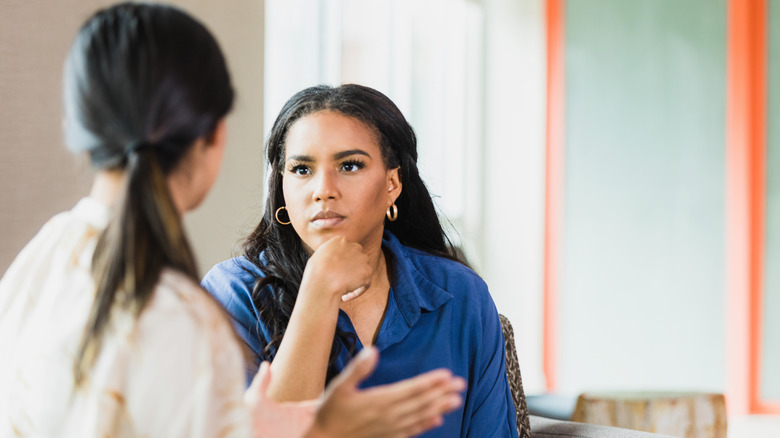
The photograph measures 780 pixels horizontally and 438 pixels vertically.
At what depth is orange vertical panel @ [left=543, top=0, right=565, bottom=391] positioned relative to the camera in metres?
5.33

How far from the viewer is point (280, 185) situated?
1911mm

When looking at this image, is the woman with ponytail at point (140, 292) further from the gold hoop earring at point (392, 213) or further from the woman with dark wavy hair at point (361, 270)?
the gold hoop earring at point (392, 213)

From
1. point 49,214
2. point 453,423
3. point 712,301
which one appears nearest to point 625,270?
point 712,301

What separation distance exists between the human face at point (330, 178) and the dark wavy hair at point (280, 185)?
0.12ft

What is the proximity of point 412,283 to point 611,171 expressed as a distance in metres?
3.62

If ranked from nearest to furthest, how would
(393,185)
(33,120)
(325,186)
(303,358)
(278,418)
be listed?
(278,418) → (303,358) → (325,186) → (33,120) → (393,185)

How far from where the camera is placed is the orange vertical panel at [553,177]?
210 inches

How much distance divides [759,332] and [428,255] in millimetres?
3668

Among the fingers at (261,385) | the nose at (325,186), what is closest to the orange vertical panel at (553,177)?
the nose at (325,186)

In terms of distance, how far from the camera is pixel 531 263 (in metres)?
5.34

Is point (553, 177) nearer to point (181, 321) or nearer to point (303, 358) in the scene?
point (303, 358)

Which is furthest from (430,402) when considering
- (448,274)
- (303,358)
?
(448,274)

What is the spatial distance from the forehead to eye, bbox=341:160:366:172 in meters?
0.03

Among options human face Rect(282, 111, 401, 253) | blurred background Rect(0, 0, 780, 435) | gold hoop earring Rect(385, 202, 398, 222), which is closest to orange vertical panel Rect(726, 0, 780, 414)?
blurred background Rect(0, 0, 780, 435)
